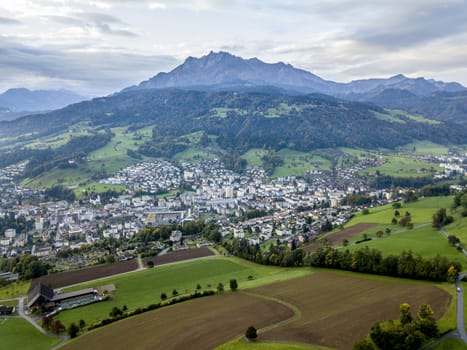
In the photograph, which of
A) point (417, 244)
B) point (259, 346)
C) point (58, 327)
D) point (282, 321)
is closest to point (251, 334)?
point (259, 346)

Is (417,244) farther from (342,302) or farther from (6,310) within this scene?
(6,310)

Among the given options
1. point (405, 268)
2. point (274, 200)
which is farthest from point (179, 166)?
point (405, 268)

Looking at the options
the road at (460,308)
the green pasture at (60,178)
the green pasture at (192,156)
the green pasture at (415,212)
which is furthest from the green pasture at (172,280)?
the green pasture at (192,156)

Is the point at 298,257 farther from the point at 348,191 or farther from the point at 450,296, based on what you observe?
the point at 348,191

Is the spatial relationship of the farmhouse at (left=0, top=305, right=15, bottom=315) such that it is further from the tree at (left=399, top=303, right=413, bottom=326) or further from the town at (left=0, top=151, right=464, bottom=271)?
the tree at (left=399, top=303, right=413, bottom=326)

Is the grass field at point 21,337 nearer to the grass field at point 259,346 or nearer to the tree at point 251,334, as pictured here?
the grass field at point 259,346
